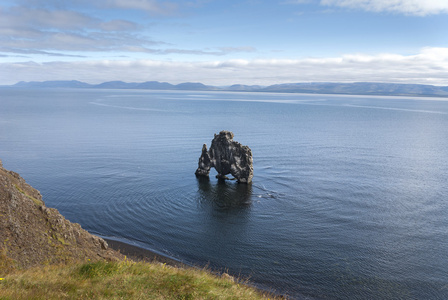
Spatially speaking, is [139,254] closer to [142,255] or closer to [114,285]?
[142,255]

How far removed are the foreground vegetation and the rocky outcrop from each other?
160ft

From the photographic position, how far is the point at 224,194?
207 feet

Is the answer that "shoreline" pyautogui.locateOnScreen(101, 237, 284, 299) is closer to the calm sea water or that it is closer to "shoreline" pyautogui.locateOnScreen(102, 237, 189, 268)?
"shoreline" pyautogui.locateOnScreen(102, 237, 189, 268)

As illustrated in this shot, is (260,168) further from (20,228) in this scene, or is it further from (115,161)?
(20,228)

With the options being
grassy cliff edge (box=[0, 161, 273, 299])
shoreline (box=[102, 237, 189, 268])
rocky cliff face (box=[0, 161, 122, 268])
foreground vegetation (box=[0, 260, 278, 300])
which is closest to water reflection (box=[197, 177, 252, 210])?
shoreline (box=[102, 237, 189, 268])

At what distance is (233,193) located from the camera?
207 ft

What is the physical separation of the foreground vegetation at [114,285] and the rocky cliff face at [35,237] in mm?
7478

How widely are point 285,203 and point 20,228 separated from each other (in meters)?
39.2

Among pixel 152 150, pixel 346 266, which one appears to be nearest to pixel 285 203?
pixel 346 266

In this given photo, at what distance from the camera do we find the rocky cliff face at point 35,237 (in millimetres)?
26656

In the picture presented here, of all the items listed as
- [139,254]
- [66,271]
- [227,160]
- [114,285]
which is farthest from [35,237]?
[227,160]

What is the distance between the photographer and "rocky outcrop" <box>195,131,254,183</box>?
69625mm

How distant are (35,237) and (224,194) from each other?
38339 millimetres

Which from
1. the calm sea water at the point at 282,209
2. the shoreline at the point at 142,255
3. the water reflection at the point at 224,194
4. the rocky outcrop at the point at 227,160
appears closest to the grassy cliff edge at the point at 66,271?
the shoreline at the point at 142,255
